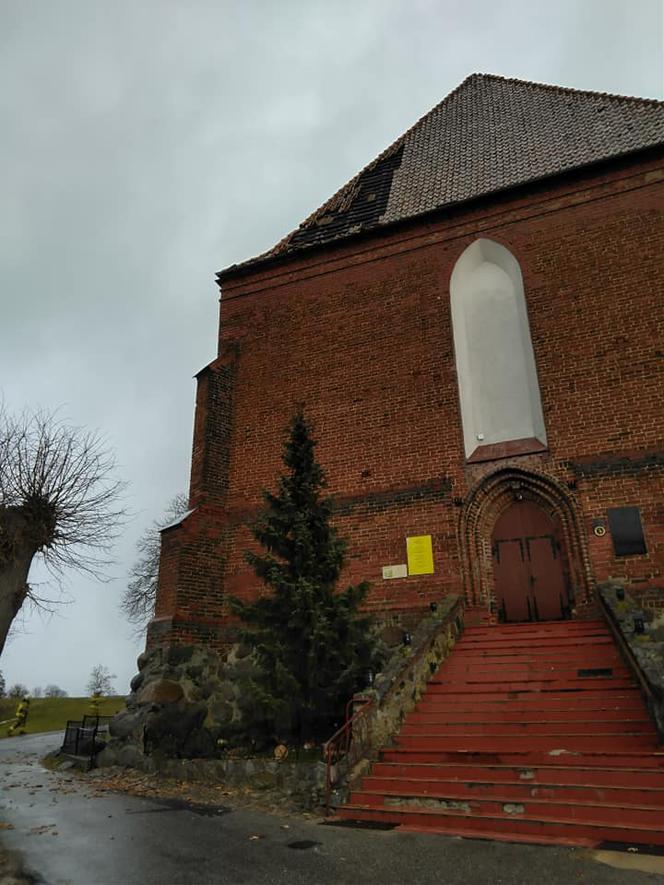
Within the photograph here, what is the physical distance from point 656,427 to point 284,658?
7.49 meters

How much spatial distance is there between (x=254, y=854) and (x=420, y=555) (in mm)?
6890

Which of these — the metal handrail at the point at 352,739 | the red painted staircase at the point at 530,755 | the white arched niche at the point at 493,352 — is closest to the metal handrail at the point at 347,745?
the metal handrail at the point at 352,739

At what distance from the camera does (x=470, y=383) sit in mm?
12945

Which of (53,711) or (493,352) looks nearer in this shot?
(493,352)

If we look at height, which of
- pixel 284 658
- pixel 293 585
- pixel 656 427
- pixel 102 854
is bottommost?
pixel 102 854

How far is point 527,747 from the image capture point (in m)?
6.93

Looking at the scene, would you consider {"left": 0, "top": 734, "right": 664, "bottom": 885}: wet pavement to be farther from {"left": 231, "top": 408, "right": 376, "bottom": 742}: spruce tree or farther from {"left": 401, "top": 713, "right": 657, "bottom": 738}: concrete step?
{"left": 401, "top": 713, "right": 657, "bottom": 738}: concrete step

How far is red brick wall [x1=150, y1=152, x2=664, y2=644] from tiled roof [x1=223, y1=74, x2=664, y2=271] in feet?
2.84

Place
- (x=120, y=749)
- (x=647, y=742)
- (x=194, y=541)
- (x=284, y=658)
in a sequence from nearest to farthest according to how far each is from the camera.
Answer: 1. (x=647, y=742)
2. (x=284, y=658)
3. (x=120, y=749)
4. (x=194, y=541)

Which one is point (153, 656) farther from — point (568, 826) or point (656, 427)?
point (656, 427)

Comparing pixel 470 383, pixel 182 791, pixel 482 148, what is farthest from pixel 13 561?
pixel 482 148

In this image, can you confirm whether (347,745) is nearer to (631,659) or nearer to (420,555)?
(631,659)

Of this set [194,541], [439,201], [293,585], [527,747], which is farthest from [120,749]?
[439,201]

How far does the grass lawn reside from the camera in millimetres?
25734
